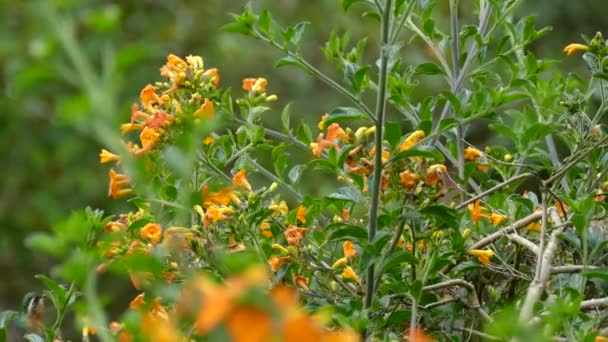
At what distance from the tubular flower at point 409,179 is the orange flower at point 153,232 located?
323mm

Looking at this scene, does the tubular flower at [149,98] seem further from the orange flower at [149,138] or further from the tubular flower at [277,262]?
the tubular flower at [277,262]

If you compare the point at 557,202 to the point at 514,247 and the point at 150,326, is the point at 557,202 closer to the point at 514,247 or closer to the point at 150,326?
the point at 514,247

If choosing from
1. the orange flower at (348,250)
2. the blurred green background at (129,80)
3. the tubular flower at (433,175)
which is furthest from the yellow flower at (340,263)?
the blurred green background at (129,80)

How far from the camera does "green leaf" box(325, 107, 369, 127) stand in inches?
50.0

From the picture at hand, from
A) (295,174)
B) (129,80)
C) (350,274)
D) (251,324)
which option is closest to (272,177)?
(295,174)

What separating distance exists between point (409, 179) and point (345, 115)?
0.42 feet

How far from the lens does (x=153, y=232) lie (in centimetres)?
133

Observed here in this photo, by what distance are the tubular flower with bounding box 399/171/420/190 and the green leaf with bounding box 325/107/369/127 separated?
0.30 ft

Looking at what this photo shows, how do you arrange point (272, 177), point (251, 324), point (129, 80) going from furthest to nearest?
point (129, 80) < point (272, 177) < point (251, 324)

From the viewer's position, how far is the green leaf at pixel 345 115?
1.27 m

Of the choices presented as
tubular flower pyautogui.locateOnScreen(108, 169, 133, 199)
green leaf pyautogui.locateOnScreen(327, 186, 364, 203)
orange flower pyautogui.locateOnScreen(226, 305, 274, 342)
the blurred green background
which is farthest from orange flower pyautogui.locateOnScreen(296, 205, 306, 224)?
the blurred green background

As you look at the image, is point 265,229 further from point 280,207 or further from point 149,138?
point 149,138

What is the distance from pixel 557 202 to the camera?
1.54 meters

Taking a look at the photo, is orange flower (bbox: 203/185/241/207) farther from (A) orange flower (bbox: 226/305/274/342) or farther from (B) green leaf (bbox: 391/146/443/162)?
(A) orange flower (bbox: 226/305/274/342)
